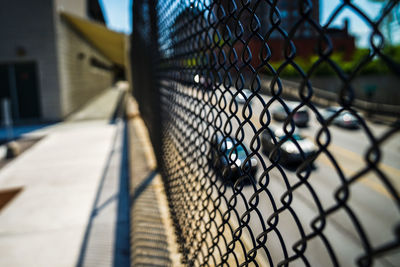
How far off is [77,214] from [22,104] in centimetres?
1112

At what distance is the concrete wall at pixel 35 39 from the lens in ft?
40.2

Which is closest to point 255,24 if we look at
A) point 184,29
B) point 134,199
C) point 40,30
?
point 184,29

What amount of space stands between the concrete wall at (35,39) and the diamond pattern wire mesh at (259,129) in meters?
11.2

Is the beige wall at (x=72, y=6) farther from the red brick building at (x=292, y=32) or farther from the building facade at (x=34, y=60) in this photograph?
the red brick building at (x=292, y=32)

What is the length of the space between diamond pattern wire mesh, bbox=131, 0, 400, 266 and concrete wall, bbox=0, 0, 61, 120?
11.2 m

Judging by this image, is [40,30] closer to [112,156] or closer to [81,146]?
[81,146]

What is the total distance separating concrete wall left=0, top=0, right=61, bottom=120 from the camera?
40.2 feet

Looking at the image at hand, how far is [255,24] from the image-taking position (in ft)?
2.76

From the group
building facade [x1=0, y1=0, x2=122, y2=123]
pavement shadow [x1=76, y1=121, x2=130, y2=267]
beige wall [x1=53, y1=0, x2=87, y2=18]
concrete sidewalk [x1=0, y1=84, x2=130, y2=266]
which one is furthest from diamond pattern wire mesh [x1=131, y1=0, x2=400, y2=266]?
beige wall [x1=53, y1=0, x2=87, y2=18]

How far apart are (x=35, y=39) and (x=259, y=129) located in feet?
47.0

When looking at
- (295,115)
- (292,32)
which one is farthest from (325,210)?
(292,32)

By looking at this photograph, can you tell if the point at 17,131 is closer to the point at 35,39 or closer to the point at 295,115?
the point at 35,39

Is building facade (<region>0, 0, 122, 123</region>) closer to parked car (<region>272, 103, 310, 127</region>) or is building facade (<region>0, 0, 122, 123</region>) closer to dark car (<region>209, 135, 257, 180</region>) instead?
dark car (<region>209, 135, 257, 180</region>)

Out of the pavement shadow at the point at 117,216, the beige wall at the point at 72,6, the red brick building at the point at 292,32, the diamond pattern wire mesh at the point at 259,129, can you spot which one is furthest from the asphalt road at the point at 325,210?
the beige wall at the point at 72,6
